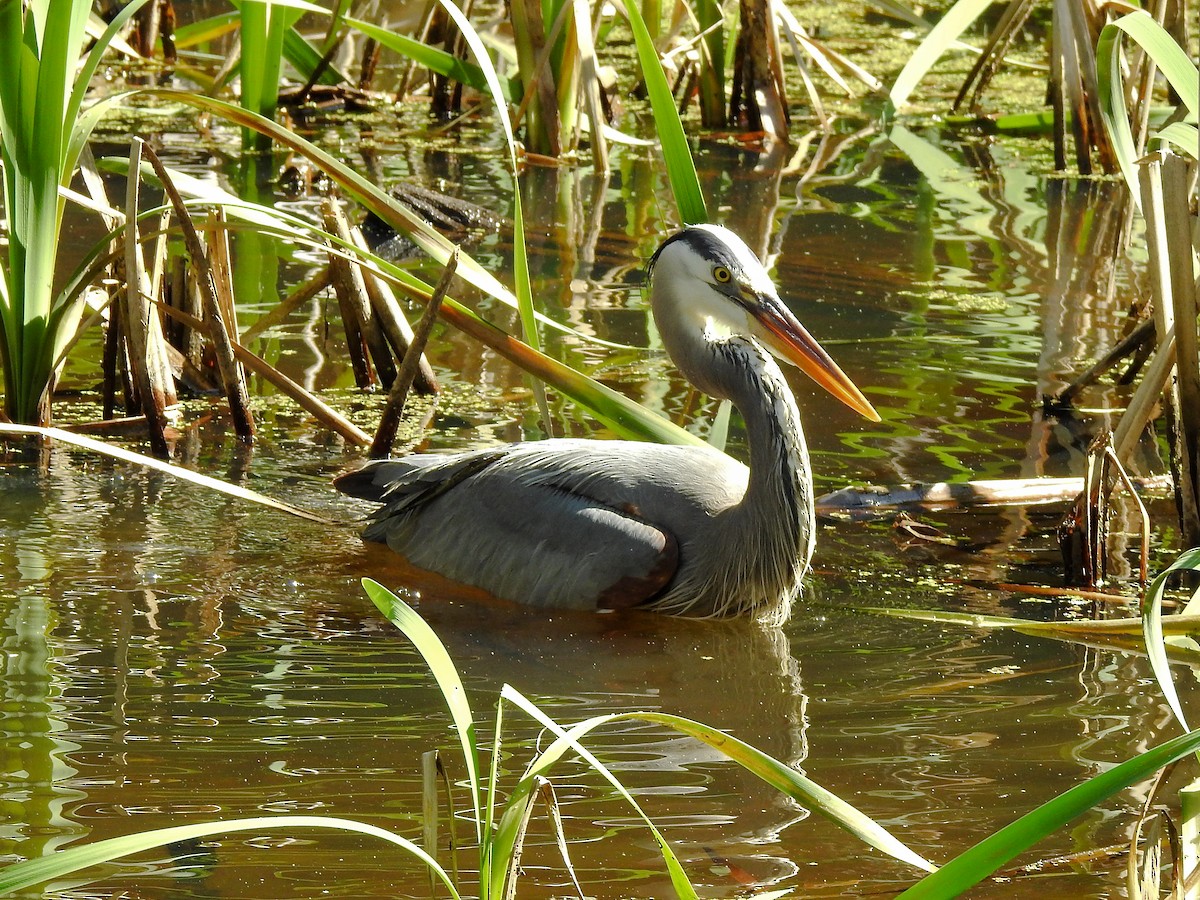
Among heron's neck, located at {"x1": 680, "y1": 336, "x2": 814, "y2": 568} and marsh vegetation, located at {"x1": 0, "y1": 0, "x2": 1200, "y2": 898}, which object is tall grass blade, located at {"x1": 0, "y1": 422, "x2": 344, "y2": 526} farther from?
heron's neck, located at {"x1": 680, "y1": 336, "x2": 814, "y2": 568}

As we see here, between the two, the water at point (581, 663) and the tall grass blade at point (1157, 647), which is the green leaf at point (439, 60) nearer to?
the water at point (581, 663)

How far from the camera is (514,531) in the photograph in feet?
14.7

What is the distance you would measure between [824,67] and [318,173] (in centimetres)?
298

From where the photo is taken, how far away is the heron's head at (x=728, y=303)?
434cm

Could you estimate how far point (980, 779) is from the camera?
3.17 metres

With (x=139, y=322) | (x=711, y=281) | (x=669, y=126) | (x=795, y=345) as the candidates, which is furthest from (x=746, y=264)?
(x=139, y=322)

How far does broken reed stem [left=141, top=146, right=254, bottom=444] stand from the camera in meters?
4.70

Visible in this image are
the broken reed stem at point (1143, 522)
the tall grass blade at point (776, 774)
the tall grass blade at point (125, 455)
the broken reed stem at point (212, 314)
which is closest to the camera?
the tall grass blade at point (776, 774)

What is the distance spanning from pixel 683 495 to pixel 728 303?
573mm

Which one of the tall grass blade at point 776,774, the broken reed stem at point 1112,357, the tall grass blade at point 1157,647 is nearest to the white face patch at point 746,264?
the broken reed stem at point 1112,357

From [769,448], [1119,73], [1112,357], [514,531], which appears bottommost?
[514,531]

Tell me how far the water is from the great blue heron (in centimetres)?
13

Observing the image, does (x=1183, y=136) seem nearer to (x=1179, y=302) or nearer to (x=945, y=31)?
(x=1179, y=302)

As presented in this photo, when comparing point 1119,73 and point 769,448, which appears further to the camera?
point 769,448
